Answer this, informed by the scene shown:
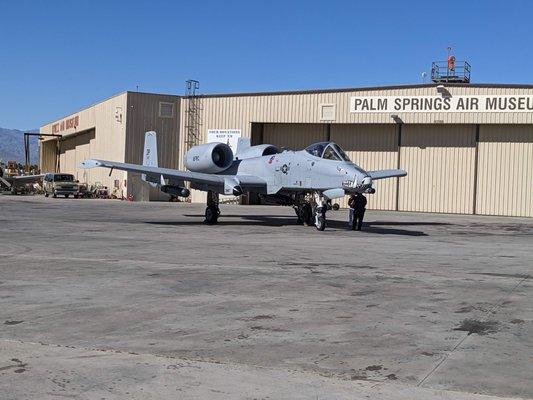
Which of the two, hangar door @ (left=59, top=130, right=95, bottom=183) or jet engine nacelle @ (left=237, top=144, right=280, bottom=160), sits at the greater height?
hangar door @ (left=59, top=130, right=95, bottom=183)

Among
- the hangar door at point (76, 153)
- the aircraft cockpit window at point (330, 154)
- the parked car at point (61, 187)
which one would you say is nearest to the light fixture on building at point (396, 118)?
the aircraft cockpit window at point (330, 154)

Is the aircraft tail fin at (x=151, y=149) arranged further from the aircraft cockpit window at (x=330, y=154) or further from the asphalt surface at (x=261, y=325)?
the asphalt surface at (x=261, y=325)

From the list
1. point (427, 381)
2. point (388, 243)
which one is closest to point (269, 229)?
point (388, 243)

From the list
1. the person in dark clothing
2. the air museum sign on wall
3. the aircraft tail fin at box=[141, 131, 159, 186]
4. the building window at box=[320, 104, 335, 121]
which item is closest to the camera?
the person in dark clothing

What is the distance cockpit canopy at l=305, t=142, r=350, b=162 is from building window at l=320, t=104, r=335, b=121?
66.8 ft

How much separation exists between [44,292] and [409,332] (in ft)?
16.6

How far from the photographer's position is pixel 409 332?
6.70 m

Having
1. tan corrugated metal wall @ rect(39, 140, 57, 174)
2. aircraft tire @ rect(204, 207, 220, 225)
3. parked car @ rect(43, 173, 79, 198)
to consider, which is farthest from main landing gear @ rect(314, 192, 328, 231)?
tan corrugated metal wall @ rect(39, 140, 57, 174)

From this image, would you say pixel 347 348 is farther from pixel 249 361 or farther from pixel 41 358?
pixel 41 358

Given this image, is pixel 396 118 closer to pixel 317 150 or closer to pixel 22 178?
pixel 317 150

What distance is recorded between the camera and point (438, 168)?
39.8 metres

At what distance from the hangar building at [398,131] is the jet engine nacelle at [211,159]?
674 inches

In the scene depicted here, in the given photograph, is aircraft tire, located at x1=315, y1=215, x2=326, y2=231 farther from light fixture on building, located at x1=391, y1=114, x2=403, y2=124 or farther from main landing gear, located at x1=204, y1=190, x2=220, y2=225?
light fixture on building, located at x1=391, y1=114, x2=403, y2=124

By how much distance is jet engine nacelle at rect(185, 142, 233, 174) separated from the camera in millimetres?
25656
